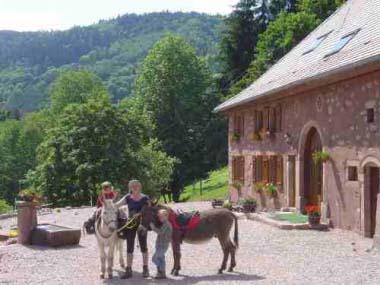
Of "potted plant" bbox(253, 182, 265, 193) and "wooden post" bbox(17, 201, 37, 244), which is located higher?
"potted plant" bbox(253, 182, 265, 193)

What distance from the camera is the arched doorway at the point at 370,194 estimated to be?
16.6 m

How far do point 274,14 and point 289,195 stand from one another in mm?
29002

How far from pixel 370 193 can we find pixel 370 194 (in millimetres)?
25

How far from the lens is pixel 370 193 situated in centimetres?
1677

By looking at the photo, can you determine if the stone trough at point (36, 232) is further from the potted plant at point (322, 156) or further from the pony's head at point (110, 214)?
the potted plant at point (322, 156)

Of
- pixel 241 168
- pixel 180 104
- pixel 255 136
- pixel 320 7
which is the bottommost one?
pixel 241 168

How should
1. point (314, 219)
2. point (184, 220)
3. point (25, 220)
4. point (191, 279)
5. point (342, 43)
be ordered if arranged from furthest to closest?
1. point (342, 43)
2. point (314, 219)
3. point (25, 220)
4. point (184, 220)
5. point (191, 279)

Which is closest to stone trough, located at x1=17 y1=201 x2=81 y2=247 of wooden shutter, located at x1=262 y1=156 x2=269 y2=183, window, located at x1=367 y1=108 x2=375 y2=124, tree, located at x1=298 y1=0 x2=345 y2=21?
window, located at x1=367 y1=108 x2=375 y2=124

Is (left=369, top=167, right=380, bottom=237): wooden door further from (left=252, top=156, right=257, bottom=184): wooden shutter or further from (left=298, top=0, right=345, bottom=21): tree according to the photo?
(left=298, top=0, right=345, bottom=21): tree

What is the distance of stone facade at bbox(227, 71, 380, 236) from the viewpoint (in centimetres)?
1662

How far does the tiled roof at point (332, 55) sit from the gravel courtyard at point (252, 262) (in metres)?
4.27

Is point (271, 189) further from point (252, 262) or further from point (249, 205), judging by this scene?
point (252, 262)

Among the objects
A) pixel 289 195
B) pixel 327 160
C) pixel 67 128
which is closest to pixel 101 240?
pixel 327 160

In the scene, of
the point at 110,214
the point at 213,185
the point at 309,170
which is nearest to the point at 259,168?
the point at 309,170
